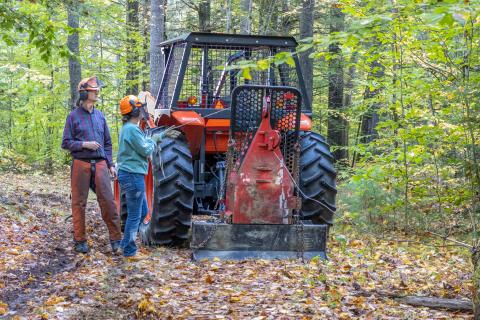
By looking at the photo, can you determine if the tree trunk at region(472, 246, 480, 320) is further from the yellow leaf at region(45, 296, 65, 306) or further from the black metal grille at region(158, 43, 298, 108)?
the black metal grille at region(158, 43, 298, 108)

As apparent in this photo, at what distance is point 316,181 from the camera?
25.2 ft

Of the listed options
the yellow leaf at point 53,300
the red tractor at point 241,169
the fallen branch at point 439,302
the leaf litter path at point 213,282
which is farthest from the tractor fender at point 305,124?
the yellow leaf at point 53,300

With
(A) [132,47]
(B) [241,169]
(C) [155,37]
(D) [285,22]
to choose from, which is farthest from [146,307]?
(A) [132,47]

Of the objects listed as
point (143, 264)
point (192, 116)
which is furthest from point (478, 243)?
point (192, 116)

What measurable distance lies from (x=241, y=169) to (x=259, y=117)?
64 cm

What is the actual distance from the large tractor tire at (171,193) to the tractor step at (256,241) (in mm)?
544

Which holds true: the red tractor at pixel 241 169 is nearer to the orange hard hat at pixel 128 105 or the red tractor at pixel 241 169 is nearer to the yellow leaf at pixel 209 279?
the orange hard hat at pixel 128 105

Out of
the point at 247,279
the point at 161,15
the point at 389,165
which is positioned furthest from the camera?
the point at 161,15

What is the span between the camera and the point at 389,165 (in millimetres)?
9328

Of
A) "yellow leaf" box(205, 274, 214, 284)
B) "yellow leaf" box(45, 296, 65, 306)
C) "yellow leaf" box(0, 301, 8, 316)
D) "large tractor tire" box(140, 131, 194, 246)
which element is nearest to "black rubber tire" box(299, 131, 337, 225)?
"large tractor tire" box(140, 131, 194, 246)

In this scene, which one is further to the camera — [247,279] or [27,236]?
[27,236]

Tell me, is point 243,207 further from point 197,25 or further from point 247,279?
point 197,25

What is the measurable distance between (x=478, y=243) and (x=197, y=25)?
17833 millimetres

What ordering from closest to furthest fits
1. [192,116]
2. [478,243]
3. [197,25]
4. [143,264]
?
1. [478,243]
2. [143,264]
3. [192,116]
4. [197,25]
